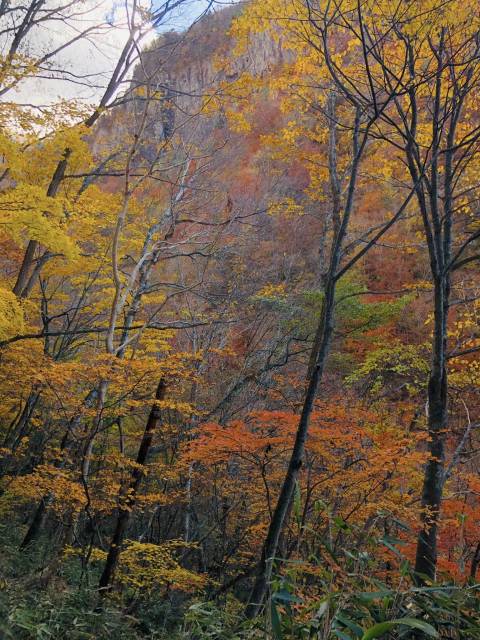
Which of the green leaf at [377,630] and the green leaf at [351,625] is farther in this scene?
the green leaf at [351,625]

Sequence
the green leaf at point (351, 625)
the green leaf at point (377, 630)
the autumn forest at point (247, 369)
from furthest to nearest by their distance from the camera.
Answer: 1. the autumn forest at point (247, 369)
2. the green leaf at point (351, 625)
3. the green leaf at point (377, 630)

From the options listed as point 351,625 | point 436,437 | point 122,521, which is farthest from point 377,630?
point 122,521

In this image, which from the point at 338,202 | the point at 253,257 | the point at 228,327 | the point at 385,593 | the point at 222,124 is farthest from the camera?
the point at 253,257

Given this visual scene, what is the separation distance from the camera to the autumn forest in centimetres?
288

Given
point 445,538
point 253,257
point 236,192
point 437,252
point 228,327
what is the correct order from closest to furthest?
point 437,252 < point 445,538 < point 228,327 < point 236,192 < point 253,257

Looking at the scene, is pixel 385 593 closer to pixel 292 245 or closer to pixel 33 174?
pixel 33 174

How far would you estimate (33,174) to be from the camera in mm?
8219

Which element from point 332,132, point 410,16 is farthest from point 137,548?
point 410,16

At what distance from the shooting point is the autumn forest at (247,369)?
2.88 meters

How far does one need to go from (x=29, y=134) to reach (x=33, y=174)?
4.27 ft

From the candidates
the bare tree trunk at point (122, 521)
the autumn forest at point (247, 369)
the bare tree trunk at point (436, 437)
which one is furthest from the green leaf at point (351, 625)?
the bare tree trunk at point (122, 521)

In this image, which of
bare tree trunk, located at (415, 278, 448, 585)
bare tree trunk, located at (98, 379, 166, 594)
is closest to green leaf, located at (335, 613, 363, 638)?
bare tree trunk, located at (415, 278, 448, 585)

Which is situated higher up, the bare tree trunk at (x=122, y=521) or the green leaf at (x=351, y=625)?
the green leaf at (x=351, y=625)

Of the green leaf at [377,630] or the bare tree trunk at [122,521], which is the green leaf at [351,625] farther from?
the bare tree trunk at [122,521]
